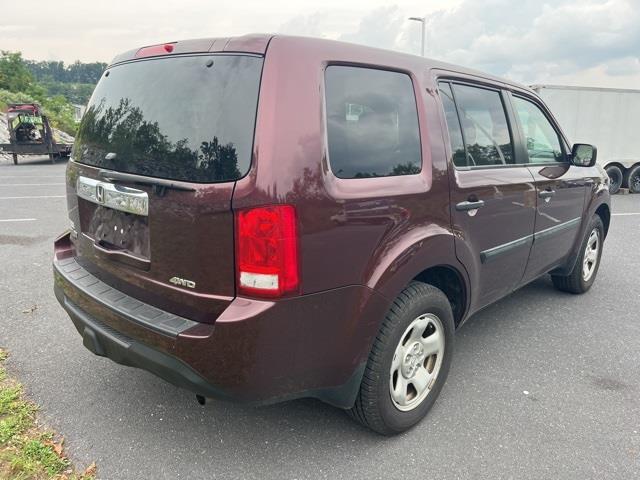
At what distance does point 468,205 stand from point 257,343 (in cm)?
149

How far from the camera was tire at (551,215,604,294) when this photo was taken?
4586 mm

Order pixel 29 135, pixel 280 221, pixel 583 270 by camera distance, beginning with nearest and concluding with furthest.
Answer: pixel 280 221 < pixel 583 270 < pixel 29 135

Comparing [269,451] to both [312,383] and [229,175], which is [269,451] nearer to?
[312,383]

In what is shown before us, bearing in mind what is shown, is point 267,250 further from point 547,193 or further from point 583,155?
point 583,155

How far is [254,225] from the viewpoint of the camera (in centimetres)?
191

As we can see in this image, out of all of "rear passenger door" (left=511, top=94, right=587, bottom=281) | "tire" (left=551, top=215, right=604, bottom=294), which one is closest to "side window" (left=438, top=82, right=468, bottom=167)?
"rear passenger door" (left=511, top=94, right=587, bottom=281)

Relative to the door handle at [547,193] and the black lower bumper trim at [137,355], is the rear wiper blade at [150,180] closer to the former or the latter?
the black lower bumper trim at [137,355]

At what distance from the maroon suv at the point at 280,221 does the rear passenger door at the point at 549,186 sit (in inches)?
32.6

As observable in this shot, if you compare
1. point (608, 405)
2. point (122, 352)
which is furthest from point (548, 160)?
point (122, 352)

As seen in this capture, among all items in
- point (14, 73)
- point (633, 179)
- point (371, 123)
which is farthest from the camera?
point (14, 73)

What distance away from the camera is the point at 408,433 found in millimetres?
2648

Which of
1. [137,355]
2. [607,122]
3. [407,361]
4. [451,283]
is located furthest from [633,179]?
[137,355]

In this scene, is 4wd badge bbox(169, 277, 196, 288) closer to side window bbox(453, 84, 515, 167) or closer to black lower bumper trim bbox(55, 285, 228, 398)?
black lower bumper trim bbox(55, 285, 228, 398)

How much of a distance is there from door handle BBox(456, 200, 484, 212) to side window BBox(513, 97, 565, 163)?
0.96m
